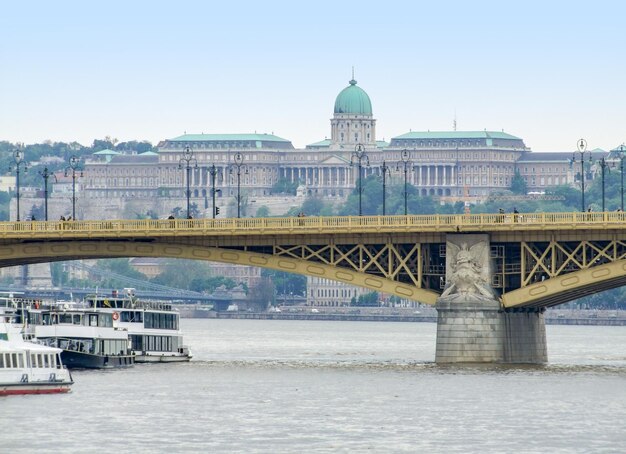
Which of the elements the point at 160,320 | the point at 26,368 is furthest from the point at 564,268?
the point at 26,368

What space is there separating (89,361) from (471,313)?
21.0 metres

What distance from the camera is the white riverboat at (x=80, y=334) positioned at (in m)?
137

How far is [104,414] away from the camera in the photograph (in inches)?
4190

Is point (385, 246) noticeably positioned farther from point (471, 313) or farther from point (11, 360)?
point (11, 360)

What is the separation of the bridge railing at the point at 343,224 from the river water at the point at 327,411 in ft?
25.7

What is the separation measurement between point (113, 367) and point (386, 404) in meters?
30.2

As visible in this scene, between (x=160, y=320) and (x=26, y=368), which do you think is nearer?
(x=26, y=368)

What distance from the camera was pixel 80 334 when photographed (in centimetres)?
13775

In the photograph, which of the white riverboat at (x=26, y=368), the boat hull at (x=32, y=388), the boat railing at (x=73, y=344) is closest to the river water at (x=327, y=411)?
the boat hull at (x=32, y=388)

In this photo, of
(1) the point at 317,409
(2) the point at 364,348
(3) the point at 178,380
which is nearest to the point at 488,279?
(3) the point at 178,380

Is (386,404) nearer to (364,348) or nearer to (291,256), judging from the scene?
(291,256)

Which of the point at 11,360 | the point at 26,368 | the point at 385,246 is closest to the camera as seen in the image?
the point at 11,360

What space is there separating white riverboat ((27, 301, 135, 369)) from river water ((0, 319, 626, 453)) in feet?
7.00

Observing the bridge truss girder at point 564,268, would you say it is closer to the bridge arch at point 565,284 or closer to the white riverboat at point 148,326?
the bridge arch at point 565,284
